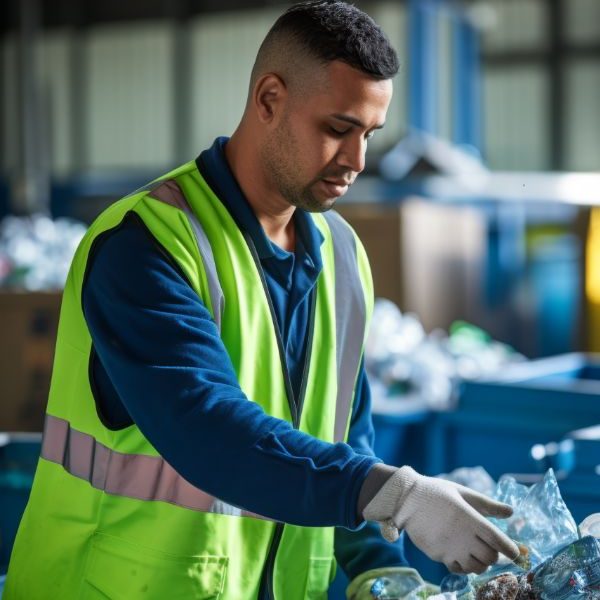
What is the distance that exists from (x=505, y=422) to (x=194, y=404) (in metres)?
1.63

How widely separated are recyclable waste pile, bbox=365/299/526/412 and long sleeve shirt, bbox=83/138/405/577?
1.72 meters

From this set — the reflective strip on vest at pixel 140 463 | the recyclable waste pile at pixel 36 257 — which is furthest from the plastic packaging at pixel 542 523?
the recyclable waste pile at pixel 36 257

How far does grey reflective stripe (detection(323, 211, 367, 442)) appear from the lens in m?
1.56

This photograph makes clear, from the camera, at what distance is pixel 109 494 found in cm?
138

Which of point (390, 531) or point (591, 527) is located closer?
point (390, 531)

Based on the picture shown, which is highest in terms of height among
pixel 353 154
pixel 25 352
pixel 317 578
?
pixel 353 154

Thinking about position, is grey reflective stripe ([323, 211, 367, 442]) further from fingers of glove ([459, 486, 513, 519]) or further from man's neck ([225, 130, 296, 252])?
fingers of glove ([459, 486, 513, 519])

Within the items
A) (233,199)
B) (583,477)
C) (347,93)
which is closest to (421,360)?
(583,477)

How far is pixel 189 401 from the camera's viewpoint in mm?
1227

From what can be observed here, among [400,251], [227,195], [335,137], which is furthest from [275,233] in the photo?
[400,251]

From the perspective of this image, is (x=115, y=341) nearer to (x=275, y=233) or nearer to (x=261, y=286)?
(x=261, y=286)

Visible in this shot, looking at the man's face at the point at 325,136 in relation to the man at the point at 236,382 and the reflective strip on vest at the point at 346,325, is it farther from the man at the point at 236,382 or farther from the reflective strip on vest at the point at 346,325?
the reflective strip on vest at the point at 346,325

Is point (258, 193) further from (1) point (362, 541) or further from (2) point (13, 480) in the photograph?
(2) point (13, 480)

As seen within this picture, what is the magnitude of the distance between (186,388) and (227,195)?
324 mm
